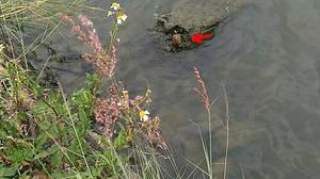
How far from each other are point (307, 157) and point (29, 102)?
2262 mm

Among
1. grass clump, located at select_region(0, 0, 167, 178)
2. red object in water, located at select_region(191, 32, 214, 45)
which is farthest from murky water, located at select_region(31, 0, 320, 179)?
grass clump, located at select_region(0, 0, 167, 178)

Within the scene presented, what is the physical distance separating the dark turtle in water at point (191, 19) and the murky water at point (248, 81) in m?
0.11

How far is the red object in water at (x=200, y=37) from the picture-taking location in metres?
5.58

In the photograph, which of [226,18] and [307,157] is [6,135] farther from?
[226,18]

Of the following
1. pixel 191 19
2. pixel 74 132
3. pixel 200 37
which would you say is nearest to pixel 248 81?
pixel 200 37

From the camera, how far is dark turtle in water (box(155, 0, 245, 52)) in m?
5.60

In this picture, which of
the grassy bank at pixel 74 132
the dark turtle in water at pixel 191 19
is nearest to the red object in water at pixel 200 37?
the dark turtle in water at pixel 191 19

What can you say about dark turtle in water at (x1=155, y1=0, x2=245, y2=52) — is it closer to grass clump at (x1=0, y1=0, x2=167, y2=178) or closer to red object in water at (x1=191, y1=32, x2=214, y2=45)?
red object in water at (x1=191, y1=32, x2=214, y2=45)

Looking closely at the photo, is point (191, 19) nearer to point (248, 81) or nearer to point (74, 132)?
point (248, 81)

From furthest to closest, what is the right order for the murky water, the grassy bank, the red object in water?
the red object in water, the murky water, the grassy bank

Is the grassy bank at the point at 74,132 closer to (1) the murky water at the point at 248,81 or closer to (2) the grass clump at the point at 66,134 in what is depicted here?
(2) the grass clump at the point at 66,134

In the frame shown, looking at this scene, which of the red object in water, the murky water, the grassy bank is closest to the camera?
the grassy bank

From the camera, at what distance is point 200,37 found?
18.3 ft

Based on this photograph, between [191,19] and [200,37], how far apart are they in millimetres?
274
